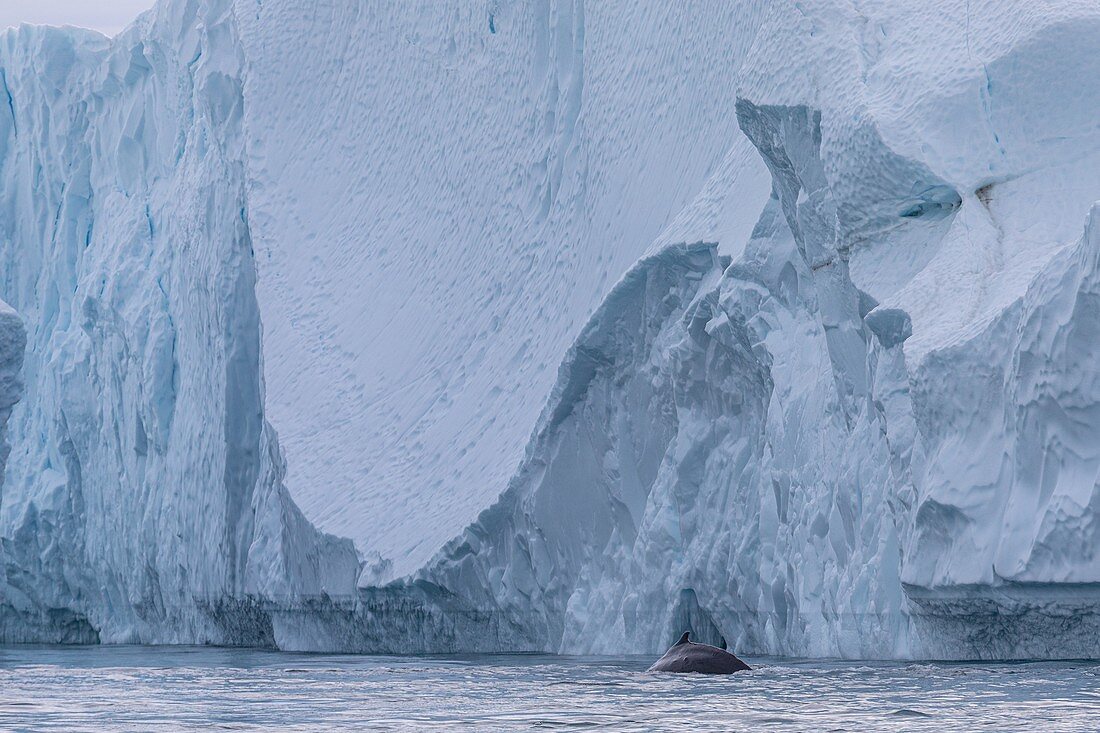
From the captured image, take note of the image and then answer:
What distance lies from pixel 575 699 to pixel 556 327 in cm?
845

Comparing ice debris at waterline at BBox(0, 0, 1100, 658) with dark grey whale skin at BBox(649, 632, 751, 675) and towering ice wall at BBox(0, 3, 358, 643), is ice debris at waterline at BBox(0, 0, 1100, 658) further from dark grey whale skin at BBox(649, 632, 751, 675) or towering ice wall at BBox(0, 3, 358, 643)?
dark grey whale skin at BBox(649, 632, 751, 675)

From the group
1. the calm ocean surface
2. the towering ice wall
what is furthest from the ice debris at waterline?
the calm ocean surface

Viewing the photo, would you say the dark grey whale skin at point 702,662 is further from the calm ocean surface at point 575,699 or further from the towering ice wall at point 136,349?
the towering ice wall at point 136,349

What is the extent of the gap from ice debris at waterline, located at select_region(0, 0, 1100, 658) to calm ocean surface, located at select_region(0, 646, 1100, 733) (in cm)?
104

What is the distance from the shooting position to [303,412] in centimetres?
1819

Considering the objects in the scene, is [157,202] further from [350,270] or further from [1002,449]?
[1002,449]

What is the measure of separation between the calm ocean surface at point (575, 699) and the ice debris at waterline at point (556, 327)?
104 cm

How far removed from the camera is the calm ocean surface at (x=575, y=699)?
19.5 feet

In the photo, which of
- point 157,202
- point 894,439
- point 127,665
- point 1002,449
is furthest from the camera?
point 157,202

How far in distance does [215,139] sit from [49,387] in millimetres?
4964

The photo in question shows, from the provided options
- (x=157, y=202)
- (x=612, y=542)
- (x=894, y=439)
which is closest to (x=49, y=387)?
(x=157, y=202)

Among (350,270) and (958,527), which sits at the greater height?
(350,270)

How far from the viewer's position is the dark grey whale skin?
9281mm

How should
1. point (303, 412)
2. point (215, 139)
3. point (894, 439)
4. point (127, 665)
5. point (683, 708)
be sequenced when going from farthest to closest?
point (215, 139) < point (303, 412) < point (127, 665) < point (894, 439) < point (683, 708)
